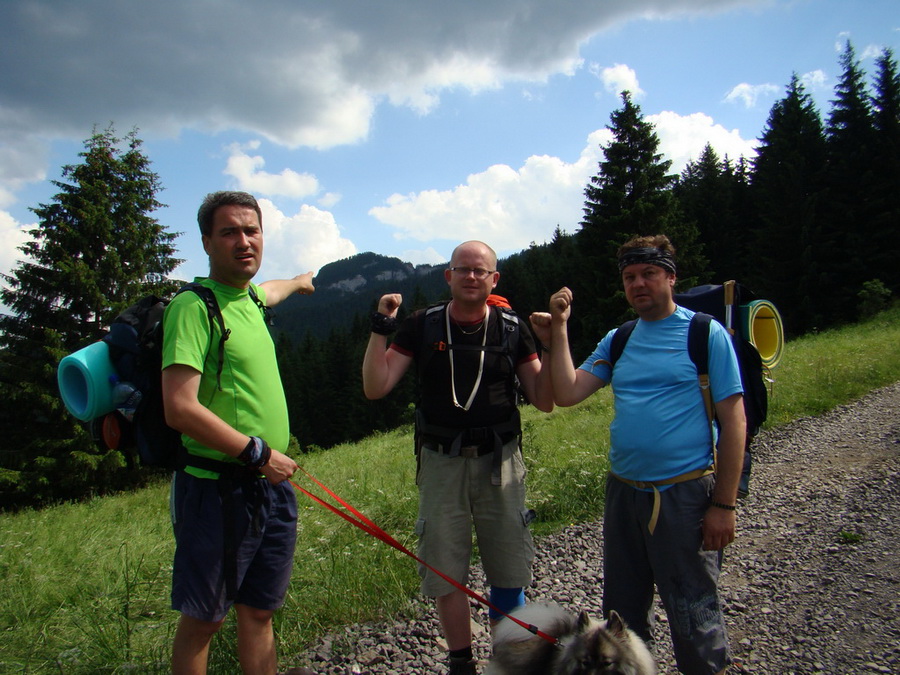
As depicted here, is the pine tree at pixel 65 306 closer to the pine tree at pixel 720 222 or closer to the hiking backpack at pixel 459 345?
the hiking backpack at pixel 459 345

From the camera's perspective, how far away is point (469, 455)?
2830 mm

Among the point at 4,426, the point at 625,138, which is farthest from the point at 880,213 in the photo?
the point at 4,426

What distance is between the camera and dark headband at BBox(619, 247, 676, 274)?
2.62 metres

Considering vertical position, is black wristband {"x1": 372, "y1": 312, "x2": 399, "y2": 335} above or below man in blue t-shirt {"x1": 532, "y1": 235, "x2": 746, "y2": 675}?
above

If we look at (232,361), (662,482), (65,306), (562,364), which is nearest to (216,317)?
(232,361)

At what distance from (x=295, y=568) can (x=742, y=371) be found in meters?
3.81

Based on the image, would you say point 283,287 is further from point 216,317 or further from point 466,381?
point 466,381

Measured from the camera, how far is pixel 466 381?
9.46ft

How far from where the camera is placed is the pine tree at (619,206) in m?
27.6

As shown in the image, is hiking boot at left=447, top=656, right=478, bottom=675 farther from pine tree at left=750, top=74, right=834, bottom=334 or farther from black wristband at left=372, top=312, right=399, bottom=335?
pine tree at left=750, top=74, right=834, bottom=334

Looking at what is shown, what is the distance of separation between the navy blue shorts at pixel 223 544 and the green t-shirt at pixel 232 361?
0.14m

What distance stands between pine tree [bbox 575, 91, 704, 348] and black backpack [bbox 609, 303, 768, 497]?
25.2m

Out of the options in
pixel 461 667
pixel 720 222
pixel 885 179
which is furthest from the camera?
pixel 720 222

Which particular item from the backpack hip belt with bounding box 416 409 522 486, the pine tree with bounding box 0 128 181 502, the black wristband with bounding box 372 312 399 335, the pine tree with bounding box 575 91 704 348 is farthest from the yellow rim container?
the pine tree with bounding box 575 91 704 348
